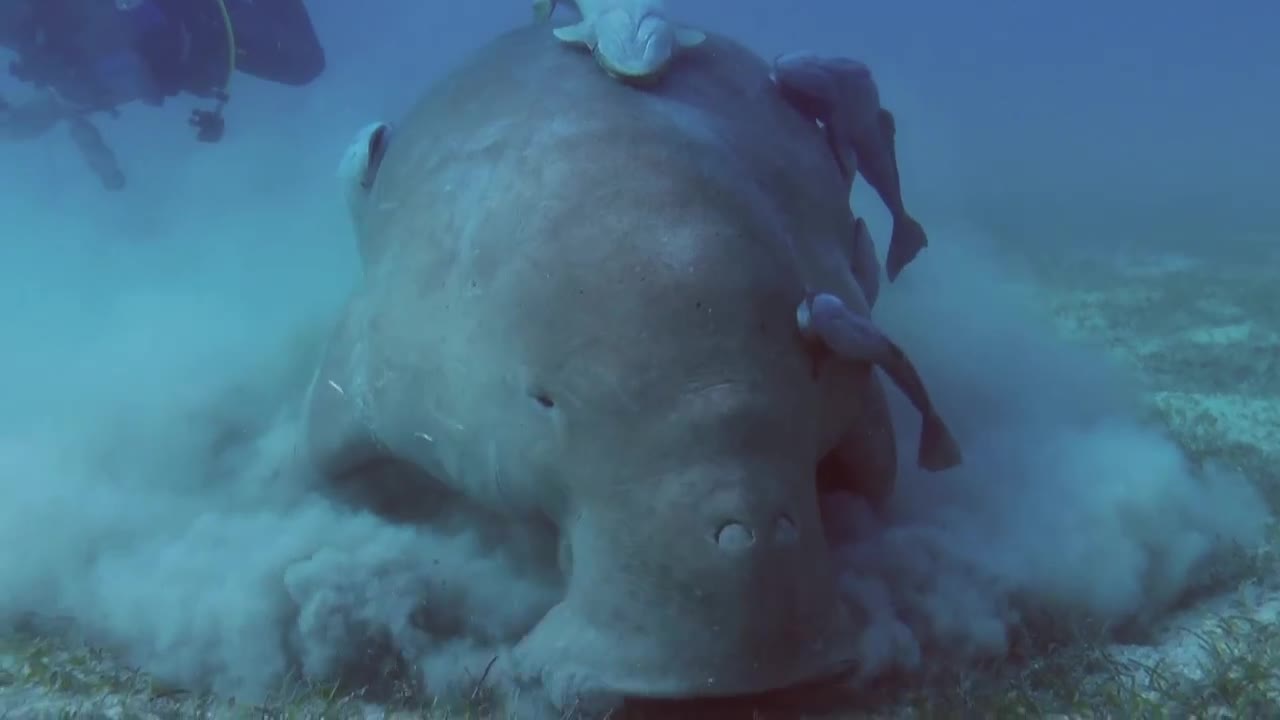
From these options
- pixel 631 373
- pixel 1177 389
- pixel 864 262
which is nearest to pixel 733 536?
pixel 631 373

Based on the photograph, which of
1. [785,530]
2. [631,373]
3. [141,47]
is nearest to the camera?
[785,530]

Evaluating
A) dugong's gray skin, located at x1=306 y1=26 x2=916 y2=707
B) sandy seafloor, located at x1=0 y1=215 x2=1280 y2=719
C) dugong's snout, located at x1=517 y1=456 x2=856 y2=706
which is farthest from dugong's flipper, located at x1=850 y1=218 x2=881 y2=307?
sandy seafloor, located at x1=0 y1=215 x2=1280 y2=719

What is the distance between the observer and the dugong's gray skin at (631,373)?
2.84 metres

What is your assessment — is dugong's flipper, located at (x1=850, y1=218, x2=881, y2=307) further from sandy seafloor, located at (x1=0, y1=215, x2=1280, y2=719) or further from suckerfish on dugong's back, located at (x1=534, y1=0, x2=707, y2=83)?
sandy seafloor, located at (x1=0, y1=215, x2=1280, y2=719)

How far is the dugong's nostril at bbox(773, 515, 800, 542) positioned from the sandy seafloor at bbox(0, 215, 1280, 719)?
2.28 ft

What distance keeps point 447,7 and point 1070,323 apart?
85752mm

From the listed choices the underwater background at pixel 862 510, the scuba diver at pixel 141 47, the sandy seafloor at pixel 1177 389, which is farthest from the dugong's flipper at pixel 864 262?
the scuba diver at pixel 141 47

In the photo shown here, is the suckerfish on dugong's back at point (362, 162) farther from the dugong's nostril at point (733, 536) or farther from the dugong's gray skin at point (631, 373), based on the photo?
the dugong's nostril at point (733, 536)

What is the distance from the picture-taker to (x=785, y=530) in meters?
2.88

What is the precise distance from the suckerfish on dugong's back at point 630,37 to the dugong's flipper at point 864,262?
1.26 m

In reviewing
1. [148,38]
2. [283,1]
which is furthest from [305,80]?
[148,38]

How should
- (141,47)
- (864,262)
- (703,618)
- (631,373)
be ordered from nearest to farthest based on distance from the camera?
(703,618) < (631,373) < (864,262) < (141,47)

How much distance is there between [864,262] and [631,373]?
2.13 metres

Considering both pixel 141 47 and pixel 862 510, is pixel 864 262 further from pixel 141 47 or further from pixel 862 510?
pixel 141 47
